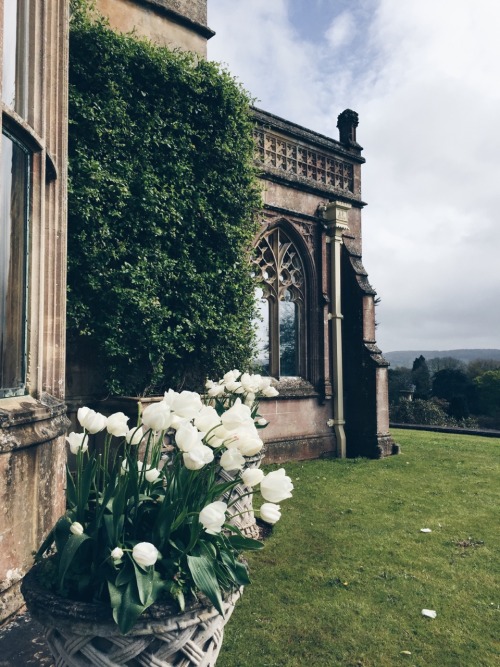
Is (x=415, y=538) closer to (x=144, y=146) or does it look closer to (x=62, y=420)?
(x=62, y=420)

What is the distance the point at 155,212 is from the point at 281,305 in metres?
3.82

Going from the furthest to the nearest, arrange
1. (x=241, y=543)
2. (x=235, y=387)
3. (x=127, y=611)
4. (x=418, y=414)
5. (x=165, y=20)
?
(x=418, y=414) < (x=165, y=20) < (x=235, y=387) < (x=241, y=543) < (x=127, y=611)

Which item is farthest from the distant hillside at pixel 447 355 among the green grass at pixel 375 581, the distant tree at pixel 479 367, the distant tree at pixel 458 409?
the green grass at pixel 375 581

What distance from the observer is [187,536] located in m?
1.85

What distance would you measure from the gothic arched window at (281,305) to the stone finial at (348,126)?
3.40m

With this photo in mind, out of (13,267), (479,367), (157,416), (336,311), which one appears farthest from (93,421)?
(479,367)

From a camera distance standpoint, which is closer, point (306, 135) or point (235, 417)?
point (235, 417)

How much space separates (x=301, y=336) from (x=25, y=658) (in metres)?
8.81

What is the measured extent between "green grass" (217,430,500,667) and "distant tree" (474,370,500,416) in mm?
22032

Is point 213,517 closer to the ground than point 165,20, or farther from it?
closer to the ground

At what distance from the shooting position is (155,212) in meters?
7.36

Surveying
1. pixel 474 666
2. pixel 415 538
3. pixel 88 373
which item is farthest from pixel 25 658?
pixel 88 373

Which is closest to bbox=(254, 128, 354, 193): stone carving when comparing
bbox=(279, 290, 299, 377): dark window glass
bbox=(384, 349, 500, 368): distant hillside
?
bbox=(279, 290, 299, 377): dark window glass

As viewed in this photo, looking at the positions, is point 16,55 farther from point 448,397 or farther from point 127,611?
point 448,397
